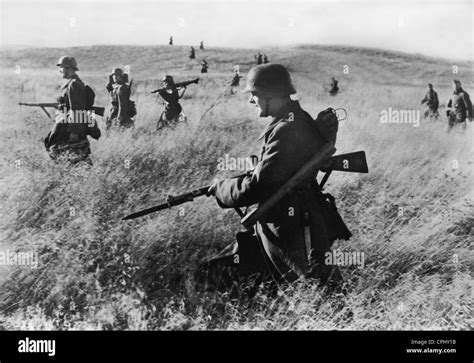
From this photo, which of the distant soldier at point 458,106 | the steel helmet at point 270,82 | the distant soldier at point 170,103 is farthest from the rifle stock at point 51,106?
the distant soldier at point 458,106

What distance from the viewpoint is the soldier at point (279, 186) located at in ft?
24.2

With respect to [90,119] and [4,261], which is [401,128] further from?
[4,261]

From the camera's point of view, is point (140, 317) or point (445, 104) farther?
point (445, 104)

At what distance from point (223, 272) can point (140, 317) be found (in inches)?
36.6

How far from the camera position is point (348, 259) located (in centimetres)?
795

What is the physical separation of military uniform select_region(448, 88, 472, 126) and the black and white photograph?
21mm

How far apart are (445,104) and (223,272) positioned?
2.95 meters

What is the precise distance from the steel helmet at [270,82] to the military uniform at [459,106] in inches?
72.4

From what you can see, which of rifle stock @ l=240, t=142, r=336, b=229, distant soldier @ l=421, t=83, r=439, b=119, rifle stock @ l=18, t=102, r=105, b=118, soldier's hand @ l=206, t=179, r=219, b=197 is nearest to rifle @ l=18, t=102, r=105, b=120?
rifle stock @ l=18, t=102, r=105, b=118

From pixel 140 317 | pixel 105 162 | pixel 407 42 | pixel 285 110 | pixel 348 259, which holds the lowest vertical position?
pixel 140 317

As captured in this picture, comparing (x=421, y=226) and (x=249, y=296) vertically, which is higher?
(x=421, y=226)

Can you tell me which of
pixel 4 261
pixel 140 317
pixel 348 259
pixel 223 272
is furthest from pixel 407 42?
pixel 4 261

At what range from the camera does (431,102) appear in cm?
835

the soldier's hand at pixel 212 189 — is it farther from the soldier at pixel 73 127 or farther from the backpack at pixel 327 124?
the soldier at pixel 73 127
